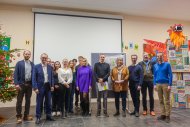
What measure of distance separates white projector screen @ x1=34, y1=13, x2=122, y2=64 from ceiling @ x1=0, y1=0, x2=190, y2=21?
42cm

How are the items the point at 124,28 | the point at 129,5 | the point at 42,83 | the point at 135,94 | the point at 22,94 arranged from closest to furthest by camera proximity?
the point at 42,83, the point at 22,94, the point at 135,94, the point at 129,5, the point at 124,28

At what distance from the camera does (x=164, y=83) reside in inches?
145

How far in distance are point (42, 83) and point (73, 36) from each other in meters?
2.75

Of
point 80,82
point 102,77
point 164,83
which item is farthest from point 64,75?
point 164,83

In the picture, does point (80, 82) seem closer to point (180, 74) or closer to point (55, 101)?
point (55, 101)

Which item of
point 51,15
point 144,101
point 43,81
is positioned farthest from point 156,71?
point 51,15

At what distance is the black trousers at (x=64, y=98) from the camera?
13.2ft

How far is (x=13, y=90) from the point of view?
4.01 meters

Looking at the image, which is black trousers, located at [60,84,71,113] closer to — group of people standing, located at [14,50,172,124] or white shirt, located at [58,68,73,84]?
group of people standing, located at [14,50,172,124]

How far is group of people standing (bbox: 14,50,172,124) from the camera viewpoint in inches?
144

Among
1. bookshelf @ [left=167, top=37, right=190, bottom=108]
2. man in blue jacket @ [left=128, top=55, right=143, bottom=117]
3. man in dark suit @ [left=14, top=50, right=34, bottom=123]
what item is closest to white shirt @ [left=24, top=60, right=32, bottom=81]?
man in dark suit @ [left=14, top=50, right=34, bottom=123]

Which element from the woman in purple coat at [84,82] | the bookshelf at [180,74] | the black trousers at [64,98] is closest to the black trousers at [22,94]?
the black trousers at [64,98]

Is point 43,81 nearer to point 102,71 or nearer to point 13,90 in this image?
point 13,90

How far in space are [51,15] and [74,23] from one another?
31.7 inches
